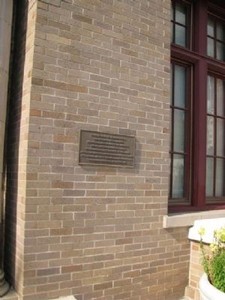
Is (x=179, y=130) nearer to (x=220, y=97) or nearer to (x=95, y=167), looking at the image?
(x=220, y=97)

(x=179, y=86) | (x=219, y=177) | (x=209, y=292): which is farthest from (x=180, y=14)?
(x=209, y=292)

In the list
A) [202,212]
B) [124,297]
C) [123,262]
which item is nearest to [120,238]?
[123,262]

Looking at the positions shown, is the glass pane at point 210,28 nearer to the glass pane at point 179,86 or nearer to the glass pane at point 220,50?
the glass pane at point 220,50

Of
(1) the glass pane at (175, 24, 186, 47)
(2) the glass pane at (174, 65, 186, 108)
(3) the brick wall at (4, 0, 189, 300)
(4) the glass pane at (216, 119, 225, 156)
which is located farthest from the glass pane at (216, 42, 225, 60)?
(3) the brick wall at (4, 0, 189, 300)

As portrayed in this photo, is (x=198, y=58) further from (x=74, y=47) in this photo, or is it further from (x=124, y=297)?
(x=124, y=297)

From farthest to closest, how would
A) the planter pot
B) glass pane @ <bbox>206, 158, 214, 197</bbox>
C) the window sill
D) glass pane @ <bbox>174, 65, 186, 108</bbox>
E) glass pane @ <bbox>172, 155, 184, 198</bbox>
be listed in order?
glass pane @ <bbox>206, 158, 214, 197</bbox> → glass pane @ <bbox>174, 65, 186, 108</bbox> → glass pane @ <bbox>172, 155, 184, 198</bbox> → the window sill → the planter pot

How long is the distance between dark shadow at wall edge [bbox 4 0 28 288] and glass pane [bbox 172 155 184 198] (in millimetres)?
2029

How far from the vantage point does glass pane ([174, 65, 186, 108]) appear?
5.02 metres

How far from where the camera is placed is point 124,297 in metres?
4.01

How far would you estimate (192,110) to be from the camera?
5074 millimetres

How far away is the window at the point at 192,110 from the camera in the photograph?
16.2 ft

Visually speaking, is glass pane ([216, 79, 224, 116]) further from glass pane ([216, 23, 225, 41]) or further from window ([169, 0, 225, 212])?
glass pane ([216, 23, 225, 41])

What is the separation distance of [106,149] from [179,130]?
1.46 meters

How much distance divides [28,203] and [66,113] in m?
0.89
